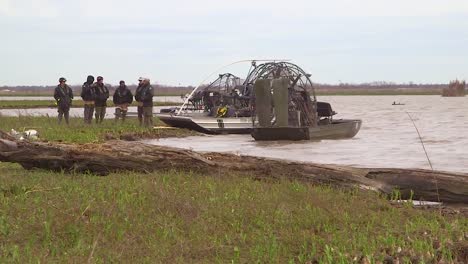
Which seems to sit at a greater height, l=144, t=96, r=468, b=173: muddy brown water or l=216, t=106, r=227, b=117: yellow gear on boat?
l=216, t=106, r=227, b=117: yellow gear on boat

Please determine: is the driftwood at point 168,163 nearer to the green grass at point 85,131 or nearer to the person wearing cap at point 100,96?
the green grass at point 85,131

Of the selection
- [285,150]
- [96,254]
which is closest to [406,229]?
[96,254]

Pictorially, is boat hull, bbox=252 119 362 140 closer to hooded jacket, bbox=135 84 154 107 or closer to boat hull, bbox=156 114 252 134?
boat hull, bbox=156 114 252 134

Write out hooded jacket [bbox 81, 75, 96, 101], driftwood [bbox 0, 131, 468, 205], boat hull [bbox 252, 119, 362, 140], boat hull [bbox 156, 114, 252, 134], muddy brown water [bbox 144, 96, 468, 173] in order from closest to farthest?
1. driftwood [bbox 0, 131, 468, 205]
2. muddy brown water [bbox 144, 96, 468, 173]
3. boat hull [bbox 252, 119, 362, 140]
4. hooded jacket [bbox 81, 75, 96, 101]
5. boat hull [bbox 156, 114, 252, 134]

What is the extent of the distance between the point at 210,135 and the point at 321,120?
426cm

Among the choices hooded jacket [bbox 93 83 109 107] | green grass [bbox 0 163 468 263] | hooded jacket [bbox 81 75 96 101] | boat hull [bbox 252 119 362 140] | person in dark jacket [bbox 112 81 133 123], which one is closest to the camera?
green grass [bbox 0 163 468 263]

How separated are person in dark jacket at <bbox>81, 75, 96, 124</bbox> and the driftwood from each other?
12.9 m

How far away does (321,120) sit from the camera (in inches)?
987

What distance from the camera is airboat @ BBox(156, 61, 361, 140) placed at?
70.8 feet

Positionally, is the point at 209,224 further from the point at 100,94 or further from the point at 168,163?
the point at 100,94

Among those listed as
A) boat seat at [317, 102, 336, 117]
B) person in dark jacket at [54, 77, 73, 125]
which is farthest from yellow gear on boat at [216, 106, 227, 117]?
person in dark jacket at [54, 77, 73, 125]

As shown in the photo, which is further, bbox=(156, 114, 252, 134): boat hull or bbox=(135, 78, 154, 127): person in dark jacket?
bbox=(156, 114, 252, 134): boat hull

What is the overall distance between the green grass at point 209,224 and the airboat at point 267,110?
1264 cm

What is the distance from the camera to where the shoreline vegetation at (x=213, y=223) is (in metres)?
5.89
